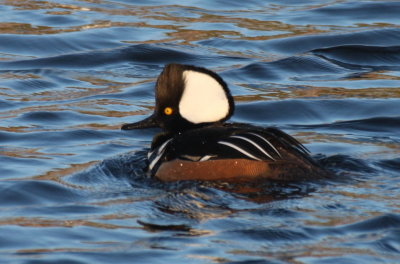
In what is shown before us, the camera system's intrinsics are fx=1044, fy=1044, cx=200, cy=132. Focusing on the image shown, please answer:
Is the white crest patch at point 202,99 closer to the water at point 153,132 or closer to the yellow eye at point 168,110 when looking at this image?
the yellow eye at point 168,110

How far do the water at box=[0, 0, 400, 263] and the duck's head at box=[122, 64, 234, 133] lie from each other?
57 centimetres

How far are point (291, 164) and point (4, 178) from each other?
7.10ft

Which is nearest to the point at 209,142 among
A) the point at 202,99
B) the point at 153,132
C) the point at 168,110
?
the point at 202,99

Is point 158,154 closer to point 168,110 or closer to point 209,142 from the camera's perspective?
point 168,110

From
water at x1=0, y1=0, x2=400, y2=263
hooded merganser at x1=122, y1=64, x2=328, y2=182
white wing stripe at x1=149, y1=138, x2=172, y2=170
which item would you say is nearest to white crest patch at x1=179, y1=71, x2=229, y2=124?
hooded merganser at x1=122, y1=64, x2=328, y2=182

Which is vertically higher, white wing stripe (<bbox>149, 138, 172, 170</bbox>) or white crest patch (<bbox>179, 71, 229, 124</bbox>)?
white crest patch (<bbox>179, 71, 229, 124</bbox>)

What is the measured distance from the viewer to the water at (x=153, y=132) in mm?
6145

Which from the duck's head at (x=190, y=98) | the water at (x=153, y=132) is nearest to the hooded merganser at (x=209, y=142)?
the duck's head at (x=190, y=98)

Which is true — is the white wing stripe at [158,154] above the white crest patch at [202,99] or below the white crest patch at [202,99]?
below

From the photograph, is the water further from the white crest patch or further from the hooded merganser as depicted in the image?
the white crest patch

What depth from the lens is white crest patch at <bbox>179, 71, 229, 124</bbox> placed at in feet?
25.4

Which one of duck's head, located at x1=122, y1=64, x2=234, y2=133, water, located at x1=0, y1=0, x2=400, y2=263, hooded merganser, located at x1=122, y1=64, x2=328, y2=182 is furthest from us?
duck's head, located at x1=122, y1=64, x2=234, y2=133

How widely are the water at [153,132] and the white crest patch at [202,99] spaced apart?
24.9 inches

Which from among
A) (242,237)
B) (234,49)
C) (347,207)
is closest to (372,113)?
(234,49)
